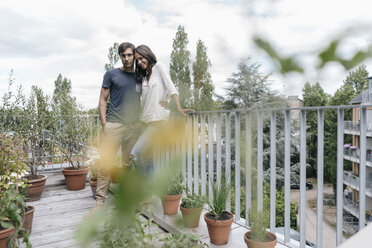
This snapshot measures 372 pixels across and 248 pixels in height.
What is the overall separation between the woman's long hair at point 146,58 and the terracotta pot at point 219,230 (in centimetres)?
123

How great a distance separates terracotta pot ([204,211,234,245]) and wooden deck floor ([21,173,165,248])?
495 mm

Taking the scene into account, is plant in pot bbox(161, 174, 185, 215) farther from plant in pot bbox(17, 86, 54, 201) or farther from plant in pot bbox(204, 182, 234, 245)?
plant in pot bbox(17, 86, 54, 201)

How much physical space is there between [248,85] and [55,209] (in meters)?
3.19

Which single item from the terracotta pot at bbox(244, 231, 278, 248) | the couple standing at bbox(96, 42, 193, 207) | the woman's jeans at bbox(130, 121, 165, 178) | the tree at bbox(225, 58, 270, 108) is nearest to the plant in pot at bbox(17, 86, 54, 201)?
the couple standing at bbox(96, 42, 193, 207)

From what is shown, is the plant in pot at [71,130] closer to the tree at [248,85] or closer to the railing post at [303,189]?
the railing post at [303,189]

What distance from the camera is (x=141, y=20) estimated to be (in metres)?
0.34

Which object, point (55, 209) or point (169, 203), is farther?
point (55, 209)

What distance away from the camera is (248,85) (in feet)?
0.95

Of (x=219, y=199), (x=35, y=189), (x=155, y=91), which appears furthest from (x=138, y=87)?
(x=35, y=189)

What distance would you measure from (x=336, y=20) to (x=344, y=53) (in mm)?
29

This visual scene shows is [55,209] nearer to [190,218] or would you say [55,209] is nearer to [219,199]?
[219,199]

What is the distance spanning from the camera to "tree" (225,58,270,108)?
0.87ft

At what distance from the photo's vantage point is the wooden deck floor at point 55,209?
221 cm

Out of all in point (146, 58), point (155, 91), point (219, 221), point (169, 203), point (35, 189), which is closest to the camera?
point (169, 203)
